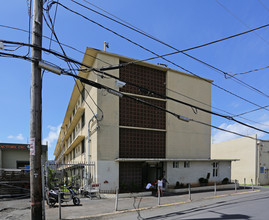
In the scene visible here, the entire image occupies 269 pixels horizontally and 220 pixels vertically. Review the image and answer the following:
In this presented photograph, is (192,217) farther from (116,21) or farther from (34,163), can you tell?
(116,21)

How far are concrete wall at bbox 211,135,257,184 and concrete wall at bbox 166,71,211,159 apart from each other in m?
11.5

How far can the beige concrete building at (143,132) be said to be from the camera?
1812 cm

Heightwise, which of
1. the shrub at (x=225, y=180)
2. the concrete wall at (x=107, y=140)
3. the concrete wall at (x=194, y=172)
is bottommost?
the shrub at (x=225, y=180)

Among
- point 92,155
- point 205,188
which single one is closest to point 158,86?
point 92,155

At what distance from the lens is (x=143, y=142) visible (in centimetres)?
2025

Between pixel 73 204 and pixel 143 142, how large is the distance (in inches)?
346

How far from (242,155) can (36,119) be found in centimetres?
3292

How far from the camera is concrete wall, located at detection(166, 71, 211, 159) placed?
72.4ft

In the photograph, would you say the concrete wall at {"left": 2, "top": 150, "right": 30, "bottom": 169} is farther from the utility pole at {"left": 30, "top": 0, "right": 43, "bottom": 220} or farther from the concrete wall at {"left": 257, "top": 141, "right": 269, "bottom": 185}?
the concrete wall at {"left": 257, "top": 141, "right": 269, "bottom": 185}

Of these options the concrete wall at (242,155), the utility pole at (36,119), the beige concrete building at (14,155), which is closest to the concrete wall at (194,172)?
the concrete wall at (242,155)

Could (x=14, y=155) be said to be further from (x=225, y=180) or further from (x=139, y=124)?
(x=225, y=180)

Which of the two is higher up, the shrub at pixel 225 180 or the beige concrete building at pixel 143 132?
the beige concrete building at pixel 143 132

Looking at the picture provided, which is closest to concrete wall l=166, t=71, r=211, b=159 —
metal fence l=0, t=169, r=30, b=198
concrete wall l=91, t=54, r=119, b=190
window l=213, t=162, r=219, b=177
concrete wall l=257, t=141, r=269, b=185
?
window l=213, t=162, r=219, b=177

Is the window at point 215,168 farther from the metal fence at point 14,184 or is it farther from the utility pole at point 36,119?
the utility pole at point 36,119
